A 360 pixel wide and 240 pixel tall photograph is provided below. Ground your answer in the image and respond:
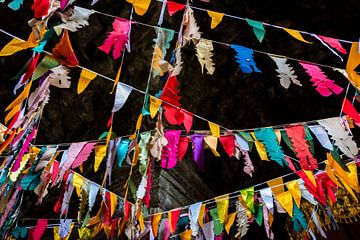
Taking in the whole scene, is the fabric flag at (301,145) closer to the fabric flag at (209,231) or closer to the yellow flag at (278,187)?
the yellow flag at (278,187)

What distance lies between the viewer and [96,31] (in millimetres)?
3219

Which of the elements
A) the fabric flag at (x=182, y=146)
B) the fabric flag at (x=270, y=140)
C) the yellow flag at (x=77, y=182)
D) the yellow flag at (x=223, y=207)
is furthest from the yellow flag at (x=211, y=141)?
the yellow flag at (x=77, y=182)

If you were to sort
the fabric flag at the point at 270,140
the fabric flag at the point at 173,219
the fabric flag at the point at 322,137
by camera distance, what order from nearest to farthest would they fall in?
1. the fabric flag at the point at 322,137
2. the fabric flag at the point at 270,140
3. the fabric flag at the point at 173,219

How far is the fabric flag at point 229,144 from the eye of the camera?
2305mm

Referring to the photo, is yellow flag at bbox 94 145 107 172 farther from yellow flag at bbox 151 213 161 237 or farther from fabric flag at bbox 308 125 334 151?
fabric flag at bbox 308 125 334 151

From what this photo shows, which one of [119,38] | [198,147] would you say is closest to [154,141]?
[198,147]

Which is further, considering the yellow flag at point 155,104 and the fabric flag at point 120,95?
the yellow flag at point 155,104

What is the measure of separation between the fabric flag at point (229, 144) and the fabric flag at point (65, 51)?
1045 mm

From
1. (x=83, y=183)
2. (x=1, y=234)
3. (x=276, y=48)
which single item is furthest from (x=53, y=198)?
(x=276, y=48)

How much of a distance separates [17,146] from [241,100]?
212 centimetres

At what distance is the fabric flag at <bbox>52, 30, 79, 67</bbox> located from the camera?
1.57 metres

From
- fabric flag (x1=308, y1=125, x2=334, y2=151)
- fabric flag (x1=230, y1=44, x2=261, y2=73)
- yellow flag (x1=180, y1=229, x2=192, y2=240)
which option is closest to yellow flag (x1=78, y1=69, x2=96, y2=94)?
fabric flag (x1=230, y1=44, x2=261, y2=73)

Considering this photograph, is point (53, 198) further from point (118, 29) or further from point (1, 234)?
point (118, 29)

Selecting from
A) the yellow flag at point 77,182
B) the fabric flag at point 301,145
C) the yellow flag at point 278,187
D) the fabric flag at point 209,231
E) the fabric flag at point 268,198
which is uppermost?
the yellow flag at point 77,182
